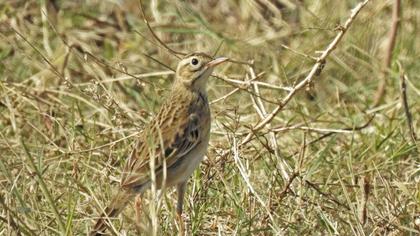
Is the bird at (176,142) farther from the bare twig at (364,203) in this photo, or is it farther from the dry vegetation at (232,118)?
the bare twig at (364,203)

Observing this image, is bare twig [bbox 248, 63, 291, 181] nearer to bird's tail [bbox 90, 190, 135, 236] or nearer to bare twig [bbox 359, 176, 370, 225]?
bare twig [bbox 359, 176, 370, 225]

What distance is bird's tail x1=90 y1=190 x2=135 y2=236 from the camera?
450 cm

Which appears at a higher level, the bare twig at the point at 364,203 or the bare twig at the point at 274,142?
the bare twig at the point at 274,142

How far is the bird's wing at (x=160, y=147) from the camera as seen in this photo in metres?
4.69

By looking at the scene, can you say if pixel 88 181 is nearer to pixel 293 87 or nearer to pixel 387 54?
pixel 293 87

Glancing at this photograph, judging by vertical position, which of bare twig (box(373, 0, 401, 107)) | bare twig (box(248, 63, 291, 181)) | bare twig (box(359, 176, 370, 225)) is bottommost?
bare twig (box(359, 176, 370, 225))

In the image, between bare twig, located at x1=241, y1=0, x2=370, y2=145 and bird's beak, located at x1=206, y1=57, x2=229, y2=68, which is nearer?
bird's beak, located at x1=206, y1=57, x2=229, y2=68

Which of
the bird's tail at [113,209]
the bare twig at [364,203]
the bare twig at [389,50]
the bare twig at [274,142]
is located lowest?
the bird's tail at [113,209]

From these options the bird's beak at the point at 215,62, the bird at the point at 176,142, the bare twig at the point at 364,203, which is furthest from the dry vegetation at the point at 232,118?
the bird's beak at the point at 215,62

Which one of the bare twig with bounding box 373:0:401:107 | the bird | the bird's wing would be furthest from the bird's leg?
the bare twig with bounding box 373:0:401:107

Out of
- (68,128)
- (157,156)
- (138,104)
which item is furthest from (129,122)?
(157,156)

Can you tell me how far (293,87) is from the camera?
5.40 meters

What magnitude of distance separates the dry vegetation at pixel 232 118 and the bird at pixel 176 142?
0.13 m

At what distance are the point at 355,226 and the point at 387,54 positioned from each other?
8.04 feet
